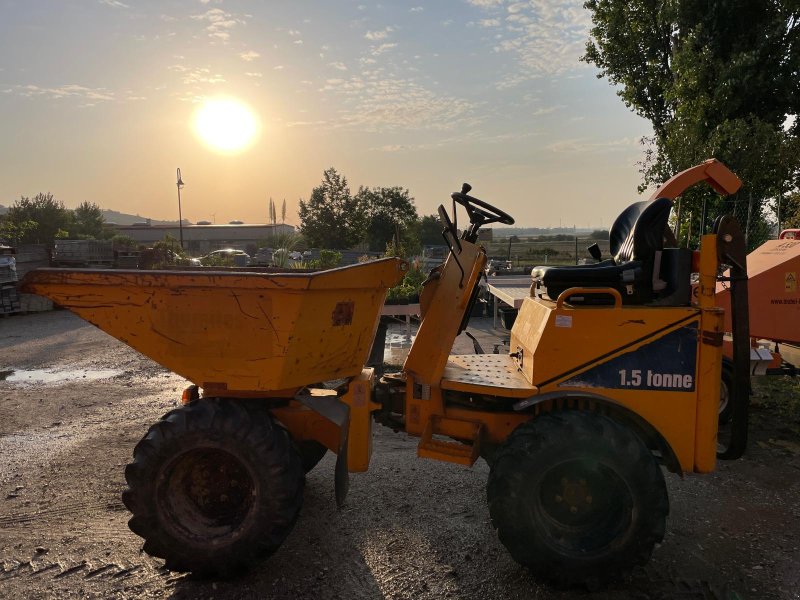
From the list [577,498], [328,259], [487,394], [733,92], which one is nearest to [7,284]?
[328,259]

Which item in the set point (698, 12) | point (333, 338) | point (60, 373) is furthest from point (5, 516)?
point (698, 12)

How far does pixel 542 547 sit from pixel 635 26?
14667 millimetres

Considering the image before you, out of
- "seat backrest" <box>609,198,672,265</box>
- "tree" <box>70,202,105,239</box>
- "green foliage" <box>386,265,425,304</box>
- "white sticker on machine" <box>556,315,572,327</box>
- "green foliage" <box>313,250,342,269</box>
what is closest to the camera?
"white sticker on machine" <box>556,315,572,327</box>

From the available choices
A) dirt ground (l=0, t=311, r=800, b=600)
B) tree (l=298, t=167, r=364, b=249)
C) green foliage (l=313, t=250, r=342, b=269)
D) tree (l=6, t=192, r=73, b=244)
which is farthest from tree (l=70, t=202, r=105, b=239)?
dirt ground (l=0, t=311, r=800, b=600)

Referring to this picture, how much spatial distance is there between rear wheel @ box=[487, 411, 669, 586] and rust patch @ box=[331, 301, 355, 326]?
1.15 meters

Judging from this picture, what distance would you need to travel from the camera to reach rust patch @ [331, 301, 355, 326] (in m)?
3.22

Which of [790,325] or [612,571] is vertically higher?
[790,325]

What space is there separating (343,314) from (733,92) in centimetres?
1241

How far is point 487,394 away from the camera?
11.2ft

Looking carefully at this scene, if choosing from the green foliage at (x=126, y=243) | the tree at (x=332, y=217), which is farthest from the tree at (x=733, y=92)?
the tree at (x=332, y=217)

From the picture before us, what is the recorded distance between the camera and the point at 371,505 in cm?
390

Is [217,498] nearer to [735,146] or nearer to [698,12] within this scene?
[735,146]

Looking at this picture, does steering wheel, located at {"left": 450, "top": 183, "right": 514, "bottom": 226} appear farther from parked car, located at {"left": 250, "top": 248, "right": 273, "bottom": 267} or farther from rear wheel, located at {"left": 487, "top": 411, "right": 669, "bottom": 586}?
parked car, located at {"left": 250, "top": 248, "right": 273, "bottom": 267}

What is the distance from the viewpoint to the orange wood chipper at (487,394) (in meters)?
2.94
